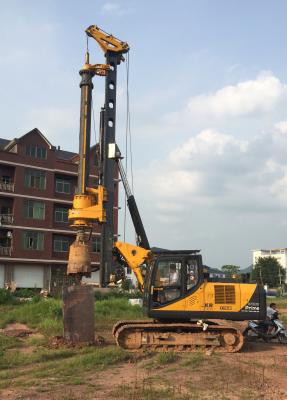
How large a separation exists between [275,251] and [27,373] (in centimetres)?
16208

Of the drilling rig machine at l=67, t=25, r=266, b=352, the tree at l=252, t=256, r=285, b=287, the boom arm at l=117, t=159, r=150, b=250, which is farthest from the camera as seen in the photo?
the tree at l=252, t=256, r=285, b=287

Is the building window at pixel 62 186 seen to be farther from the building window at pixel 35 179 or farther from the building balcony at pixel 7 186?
the building balcony at pixel 7 186

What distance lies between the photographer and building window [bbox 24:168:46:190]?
52094 millimetres

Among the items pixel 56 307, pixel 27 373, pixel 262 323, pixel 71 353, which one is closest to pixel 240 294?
pixel 262 323

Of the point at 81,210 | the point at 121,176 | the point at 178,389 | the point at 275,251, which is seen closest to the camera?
the point at 178,389

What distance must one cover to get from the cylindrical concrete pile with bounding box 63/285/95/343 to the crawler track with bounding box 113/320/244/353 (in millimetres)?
996

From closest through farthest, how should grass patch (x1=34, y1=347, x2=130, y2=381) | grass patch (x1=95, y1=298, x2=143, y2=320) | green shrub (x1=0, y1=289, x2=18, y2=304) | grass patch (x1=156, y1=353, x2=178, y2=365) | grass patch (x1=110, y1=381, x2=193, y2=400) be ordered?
grass patch (x1=110, y1=381, x2=193, y2=400) < grass patch (x1=34, y1=347, x2=130, y2=381) < grass patch (x1=156, y1=353, x2=178, y2=365) < grass patch (x1=95, y1=298, x2=143, y2=320) < green shrub (x1=0, y1=289, x2=18, y2=304)

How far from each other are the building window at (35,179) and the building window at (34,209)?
5.49ft

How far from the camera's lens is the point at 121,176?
17.7 metres

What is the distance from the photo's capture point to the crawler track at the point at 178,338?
14.5m

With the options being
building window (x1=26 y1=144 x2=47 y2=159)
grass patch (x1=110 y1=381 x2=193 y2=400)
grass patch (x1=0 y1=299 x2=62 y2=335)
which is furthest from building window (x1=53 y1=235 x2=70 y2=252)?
grass patch (x1=110 y1=381 x2=193 y2=400)

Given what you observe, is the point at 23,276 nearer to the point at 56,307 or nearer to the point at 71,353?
the point at 56,307

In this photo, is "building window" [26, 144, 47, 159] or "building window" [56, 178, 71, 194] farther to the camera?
"building window" [56, 178, 71, 194]

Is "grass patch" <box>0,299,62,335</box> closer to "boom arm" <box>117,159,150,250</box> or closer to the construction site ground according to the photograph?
the construction site ground
